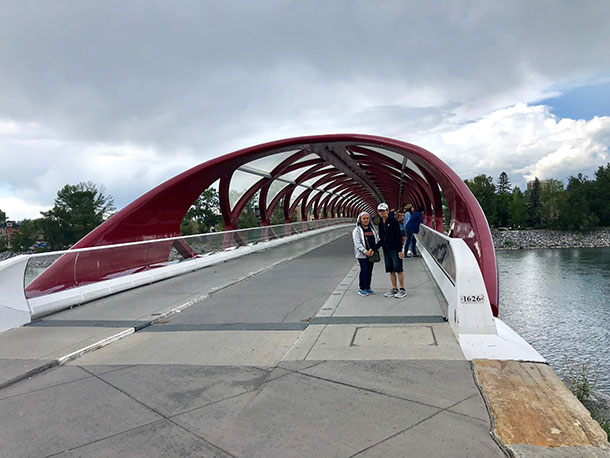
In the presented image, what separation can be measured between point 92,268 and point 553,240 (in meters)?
85.3

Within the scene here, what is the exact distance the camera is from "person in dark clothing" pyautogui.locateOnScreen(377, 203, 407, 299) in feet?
23.6

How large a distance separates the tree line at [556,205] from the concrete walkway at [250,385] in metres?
90.3

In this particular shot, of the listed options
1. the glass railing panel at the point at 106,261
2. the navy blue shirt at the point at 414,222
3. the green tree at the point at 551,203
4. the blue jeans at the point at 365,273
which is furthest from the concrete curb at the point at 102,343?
the green tree at the point at 551,203

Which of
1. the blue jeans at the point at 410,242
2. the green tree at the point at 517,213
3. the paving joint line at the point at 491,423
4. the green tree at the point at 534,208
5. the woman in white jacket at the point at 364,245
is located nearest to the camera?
the paving joint line at the point at 491,423

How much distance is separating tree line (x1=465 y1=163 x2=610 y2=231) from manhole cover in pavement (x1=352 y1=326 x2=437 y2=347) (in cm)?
8995

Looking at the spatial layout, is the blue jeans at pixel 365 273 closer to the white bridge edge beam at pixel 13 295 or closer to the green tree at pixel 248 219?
the white bridge edge beam at pixel 13 295

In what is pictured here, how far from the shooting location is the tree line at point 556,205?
270 ft

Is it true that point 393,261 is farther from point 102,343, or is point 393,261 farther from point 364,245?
point 102,343

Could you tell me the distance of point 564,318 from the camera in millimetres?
13633

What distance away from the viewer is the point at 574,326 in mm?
12555

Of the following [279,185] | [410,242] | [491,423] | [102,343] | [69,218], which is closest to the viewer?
[491,423]

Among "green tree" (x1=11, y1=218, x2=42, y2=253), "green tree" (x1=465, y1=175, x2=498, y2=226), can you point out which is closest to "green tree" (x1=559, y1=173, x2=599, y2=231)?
"green tree" (x1=465, y1=175, x2=498, y2=226)

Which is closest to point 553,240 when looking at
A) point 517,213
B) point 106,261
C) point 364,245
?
point 517,213

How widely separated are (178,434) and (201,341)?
2387 mm
